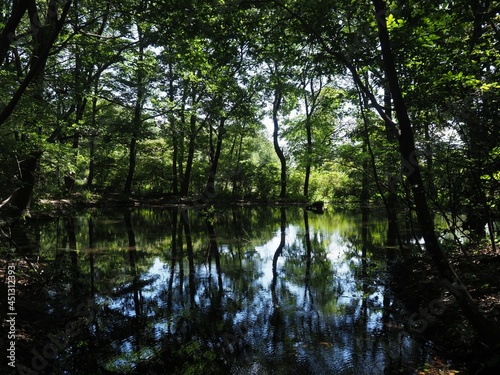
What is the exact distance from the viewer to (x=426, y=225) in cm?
355

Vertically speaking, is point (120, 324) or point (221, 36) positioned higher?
point (221, 36)

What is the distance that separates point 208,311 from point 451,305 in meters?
3.75

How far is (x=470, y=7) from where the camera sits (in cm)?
459

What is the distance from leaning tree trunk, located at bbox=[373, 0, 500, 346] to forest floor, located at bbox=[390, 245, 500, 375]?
0.24m

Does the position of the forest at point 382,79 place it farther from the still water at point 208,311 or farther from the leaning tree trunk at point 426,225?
the still water at point 208,311

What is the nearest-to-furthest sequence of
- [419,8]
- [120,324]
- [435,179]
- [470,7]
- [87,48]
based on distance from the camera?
1. [419,8]
2. [470,7]
3. [120,324]
4. [435,179]
5. [87,48]

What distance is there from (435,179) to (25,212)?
1294 centimetres

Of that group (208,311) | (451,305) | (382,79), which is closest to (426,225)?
(451,305)

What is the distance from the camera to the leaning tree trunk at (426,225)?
329cm

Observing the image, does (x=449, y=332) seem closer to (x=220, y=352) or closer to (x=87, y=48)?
(x=220, y=352)

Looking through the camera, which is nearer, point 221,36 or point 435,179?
point 221,36

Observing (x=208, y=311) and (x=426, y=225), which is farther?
(x=208, y=311)

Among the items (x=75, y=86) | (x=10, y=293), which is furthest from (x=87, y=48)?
(x=10, y=293)

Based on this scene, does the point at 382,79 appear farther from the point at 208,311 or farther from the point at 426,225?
the point at 208,311
